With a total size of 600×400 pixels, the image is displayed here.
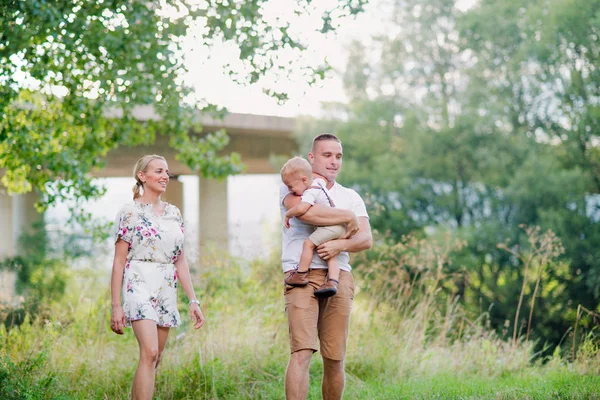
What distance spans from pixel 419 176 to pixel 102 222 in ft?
52.1

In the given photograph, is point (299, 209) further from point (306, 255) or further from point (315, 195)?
point (306, 255)

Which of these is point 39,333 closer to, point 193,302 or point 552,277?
point 193,302

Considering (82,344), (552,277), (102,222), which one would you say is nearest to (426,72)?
(552,277)

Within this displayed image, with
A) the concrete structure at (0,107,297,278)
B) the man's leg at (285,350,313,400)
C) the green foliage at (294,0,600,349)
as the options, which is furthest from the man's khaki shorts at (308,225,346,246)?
the concrete structure at (0,107,297,278)

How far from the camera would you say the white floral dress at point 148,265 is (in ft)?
15.7

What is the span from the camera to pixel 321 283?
474 centimetres

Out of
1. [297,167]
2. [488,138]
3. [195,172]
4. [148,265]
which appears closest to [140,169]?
[148,265]

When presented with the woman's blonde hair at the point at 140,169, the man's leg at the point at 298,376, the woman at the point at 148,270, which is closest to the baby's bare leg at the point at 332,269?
the man's leg at the point at 298,376

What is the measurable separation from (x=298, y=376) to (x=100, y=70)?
5127 millimetres

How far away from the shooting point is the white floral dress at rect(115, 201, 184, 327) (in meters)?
4.77

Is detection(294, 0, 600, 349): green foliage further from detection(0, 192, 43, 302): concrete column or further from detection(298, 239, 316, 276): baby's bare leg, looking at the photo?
detection(298, 239, 316, 276): baby's bare leg

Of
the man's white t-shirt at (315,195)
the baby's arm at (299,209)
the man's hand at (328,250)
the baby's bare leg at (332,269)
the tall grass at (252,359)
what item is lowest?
the tall grass at (252,359)

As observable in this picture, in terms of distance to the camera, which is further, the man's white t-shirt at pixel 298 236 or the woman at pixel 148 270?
the man's white t-shirt at pixel 298 236

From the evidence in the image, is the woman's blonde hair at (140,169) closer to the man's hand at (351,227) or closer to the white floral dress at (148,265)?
the white floral dress at (148,265)
